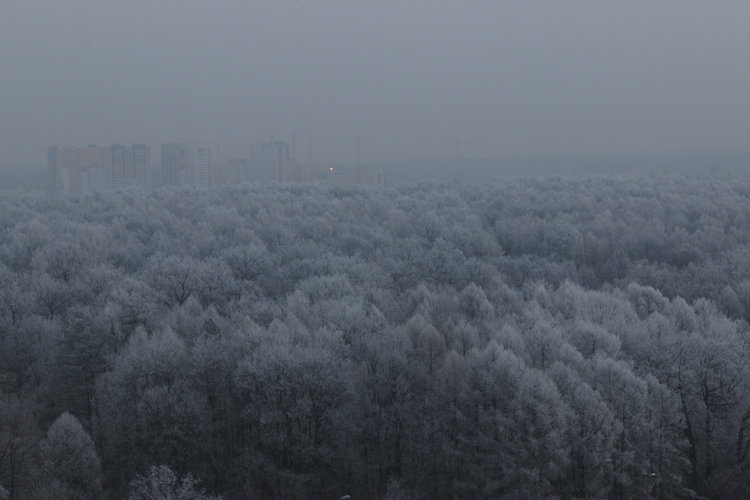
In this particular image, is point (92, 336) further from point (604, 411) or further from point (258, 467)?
point (604, 411)

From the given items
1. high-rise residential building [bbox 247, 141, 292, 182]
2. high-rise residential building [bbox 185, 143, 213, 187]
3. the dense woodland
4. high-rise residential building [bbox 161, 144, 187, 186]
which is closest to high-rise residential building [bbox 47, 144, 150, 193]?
high-rise residential building [bbox 161, 144, 187, 186]

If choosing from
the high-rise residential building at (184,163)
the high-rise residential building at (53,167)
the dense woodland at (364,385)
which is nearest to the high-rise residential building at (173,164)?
the high-rise residential building at (184,163)

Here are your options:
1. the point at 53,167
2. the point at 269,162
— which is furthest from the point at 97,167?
the point at 269,162

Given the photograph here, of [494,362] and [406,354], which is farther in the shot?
[406,354]

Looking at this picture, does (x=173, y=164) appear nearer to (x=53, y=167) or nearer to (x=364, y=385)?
(x=53, y=167)

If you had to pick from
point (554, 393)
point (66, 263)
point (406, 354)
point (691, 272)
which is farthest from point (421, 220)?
point (554, 393)
